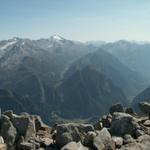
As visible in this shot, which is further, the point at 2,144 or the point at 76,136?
the point at 76,136

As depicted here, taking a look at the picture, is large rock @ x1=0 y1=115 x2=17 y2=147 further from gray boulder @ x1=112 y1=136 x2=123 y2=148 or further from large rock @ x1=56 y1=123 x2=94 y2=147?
gray boulder @ x1=112 y1=136 x2=123 y2=148

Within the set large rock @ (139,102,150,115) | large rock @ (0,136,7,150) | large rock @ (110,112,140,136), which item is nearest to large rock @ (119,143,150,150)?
large rock @ (110,112,140,136)

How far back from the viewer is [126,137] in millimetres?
22797

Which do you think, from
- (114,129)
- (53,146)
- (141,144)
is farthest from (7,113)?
(141,144)

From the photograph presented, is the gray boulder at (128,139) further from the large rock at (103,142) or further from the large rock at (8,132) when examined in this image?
the large rock at (8,132)

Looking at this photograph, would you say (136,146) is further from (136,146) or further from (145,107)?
(145,107)

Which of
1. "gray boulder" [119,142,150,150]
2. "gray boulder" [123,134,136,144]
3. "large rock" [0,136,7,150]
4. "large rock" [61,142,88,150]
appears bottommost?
"large rock" [0,136,7,150]

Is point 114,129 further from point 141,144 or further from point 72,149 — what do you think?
point 72,149

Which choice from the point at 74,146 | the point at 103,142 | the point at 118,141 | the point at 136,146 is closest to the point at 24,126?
the point at 74,146

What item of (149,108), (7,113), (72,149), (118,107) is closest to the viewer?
(72,149)

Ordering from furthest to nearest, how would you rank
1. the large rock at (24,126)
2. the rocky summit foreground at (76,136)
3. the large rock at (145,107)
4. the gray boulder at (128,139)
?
the large rock at (145,107)
the large rock at (24,126)
the gray boulder at (128,139)
the rocky summit foreground at (76,136)

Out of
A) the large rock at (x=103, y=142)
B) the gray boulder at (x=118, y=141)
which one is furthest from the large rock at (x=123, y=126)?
the large rock at (x=103, y=142)

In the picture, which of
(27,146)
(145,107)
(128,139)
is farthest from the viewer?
(145,107)

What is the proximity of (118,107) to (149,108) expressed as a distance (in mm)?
3940
